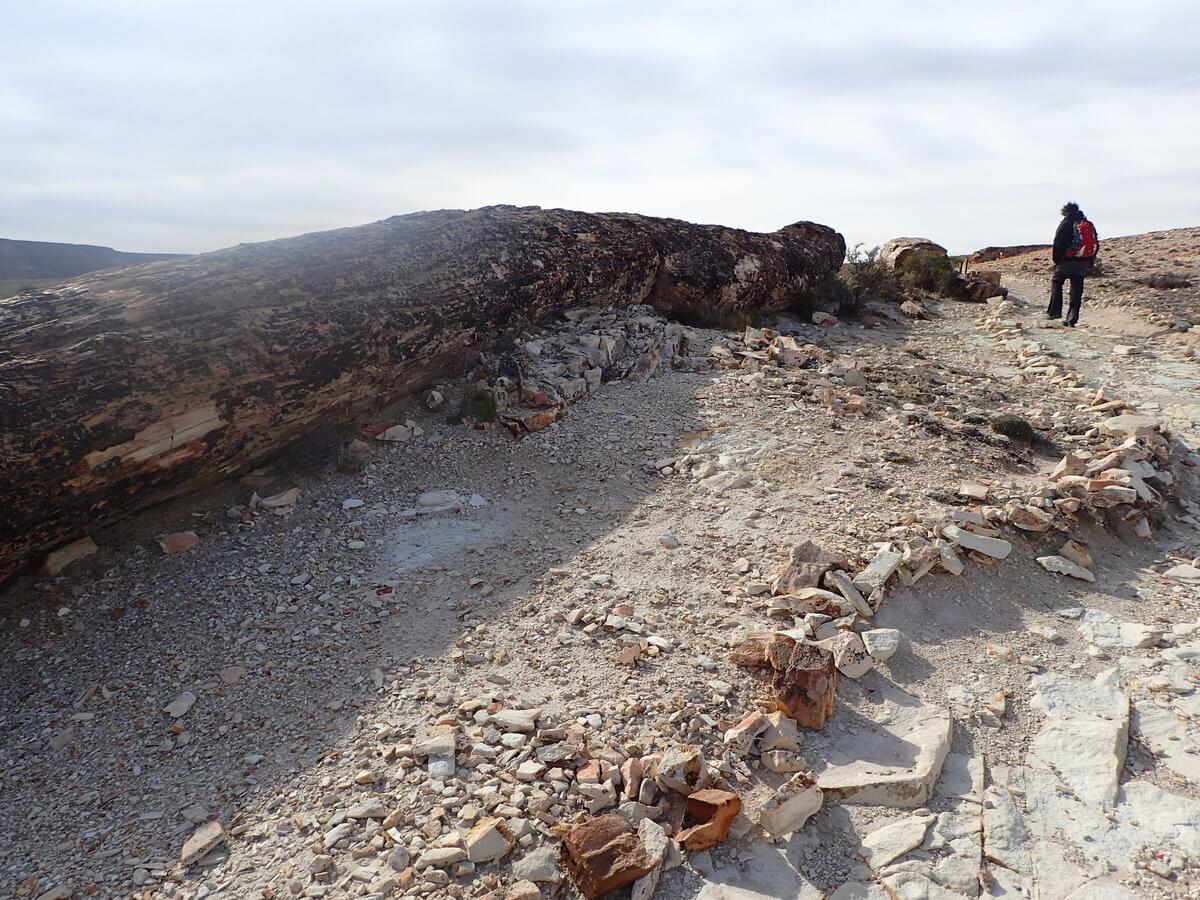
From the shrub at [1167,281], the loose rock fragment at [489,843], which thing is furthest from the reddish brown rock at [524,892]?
the shrub at [1167,281]

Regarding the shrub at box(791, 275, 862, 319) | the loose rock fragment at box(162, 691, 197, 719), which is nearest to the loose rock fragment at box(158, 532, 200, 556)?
the loose rock fragment at box(162, 691, 197, 719)

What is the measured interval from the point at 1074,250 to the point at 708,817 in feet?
34.1

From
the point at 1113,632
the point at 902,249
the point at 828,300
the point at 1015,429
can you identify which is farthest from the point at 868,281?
the point at 1113,632

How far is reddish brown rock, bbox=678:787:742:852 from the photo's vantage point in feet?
7.72

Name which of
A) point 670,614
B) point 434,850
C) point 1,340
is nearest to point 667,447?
point 670,614

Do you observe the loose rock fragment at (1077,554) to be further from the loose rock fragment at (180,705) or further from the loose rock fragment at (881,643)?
the loose rock fragment at (180,705)

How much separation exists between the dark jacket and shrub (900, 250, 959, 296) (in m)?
2.67

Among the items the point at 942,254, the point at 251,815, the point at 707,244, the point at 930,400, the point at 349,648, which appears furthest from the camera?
the point at 942,254

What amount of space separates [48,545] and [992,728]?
4588mm

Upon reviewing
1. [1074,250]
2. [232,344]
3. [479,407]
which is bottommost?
[479,407]

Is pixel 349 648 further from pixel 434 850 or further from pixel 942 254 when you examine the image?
pixel 942 254

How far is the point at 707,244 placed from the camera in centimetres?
884

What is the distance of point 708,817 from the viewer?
94.2 inches

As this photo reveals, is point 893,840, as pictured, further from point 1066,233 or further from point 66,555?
point 1066,233
